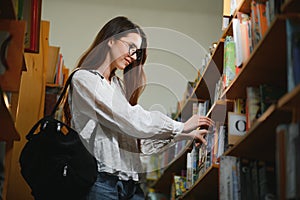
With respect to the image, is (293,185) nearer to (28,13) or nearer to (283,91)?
(283,91)

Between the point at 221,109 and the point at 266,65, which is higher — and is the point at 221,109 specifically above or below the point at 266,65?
below

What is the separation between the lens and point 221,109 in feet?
8.04

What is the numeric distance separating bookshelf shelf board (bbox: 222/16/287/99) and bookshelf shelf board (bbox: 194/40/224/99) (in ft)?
1.47

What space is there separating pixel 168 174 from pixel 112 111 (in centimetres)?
196

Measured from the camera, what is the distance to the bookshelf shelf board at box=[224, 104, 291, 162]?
157 centimetres

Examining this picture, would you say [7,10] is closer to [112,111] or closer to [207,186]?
[112,111]

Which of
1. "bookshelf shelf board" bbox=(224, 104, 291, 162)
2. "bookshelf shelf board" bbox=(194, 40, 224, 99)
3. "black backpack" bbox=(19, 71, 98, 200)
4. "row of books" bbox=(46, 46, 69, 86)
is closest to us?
"bookshelf shelf board" bbox=(224, 104, 291, 162)

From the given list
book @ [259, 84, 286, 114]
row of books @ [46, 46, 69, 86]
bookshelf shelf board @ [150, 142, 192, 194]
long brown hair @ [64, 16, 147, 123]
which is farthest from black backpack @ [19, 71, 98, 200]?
row of books @ [46, 46, 69, 86]

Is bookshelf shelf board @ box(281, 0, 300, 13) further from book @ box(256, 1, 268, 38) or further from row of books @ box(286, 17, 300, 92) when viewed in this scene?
book @ box(256, 1, 268, 38)

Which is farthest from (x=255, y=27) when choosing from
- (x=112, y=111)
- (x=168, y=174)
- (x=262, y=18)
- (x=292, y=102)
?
(x=168, y=174)

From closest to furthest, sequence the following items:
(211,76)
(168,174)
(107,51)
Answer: (107,51), (211,76), (168,174)

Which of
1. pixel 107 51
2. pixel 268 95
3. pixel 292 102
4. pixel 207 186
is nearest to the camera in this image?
pixel 292 102

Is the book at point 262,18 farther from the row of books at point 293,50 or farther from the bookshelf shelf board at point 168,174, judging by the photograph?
the bookshelf shelf board at point 168,174

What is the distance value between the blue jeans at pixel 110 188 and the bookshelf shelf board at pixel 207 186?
0.43m
